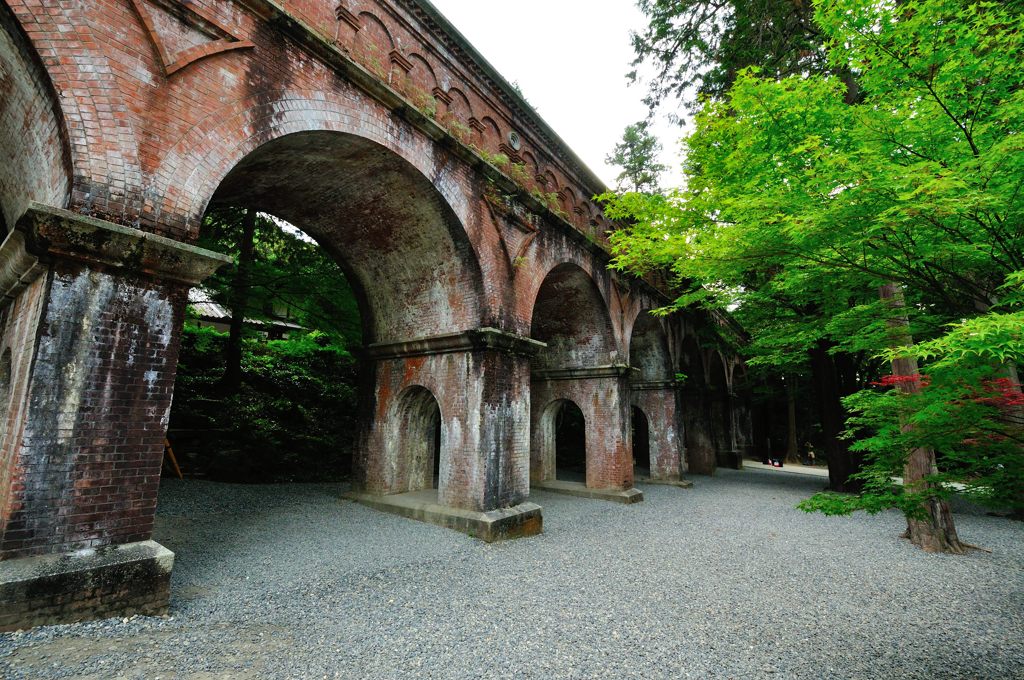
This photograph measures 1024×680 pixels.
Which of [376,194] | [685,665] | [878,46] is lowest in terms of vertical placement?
[685,665]

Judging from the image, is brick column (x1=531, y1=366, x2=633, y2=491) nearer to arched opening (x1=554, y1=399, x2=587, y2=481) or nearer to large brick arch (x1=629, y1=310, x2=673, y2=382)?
large brick arch (x1=629, y1=310, x2=673, y2=382)

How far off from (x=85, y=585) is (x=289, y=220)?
6.11 metres

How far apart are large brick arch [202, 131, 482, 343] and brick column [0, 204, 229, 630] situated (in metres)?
2.70

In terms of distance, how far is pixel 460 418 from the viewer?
8102 millimetres

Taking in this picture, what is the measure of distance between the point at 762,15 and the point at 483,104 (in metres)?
5.53

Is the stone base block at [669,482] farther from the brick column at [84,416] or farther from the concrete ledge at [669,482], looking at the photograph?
the brick column at [84,416]

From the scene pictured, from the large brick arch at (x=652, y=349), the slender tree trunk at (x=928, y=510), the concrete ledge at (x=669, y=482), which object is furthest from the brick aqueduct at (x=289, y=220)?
the slender tree trunk at (x=928, y=510)

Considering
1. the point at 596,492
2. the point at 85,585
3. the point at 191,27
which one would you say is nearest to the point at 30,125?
the point at 191,27

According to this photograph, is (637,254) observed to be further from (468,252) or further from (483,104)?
(483,104)

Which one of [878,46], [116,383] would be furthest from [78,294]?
[878,46]

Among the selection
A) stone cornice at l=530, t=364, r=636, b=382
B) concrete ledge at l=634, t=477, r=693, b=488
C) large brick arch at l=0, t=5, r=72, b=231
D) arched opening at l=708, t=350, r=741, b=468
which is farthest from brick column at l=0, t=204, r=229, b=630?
arched opening at l=708, t=350, r=741, b=468

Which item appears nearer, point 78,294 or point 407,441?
point 78,294

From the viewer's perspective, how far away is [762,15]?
866 centimetres

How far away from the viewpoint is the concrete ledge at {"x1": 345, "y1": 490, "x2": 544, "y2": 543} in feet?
24.3
